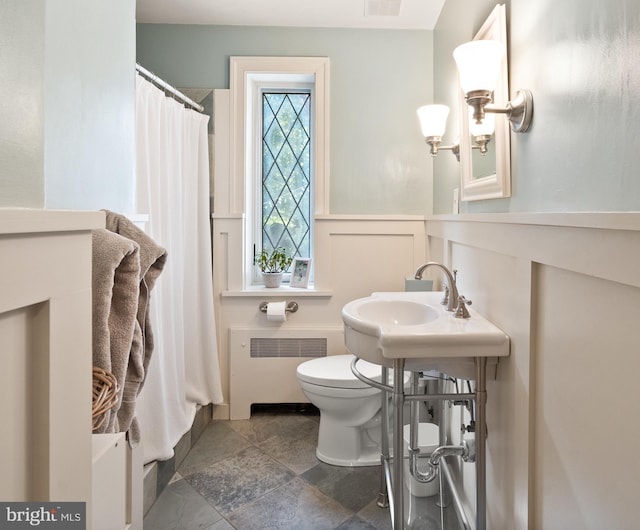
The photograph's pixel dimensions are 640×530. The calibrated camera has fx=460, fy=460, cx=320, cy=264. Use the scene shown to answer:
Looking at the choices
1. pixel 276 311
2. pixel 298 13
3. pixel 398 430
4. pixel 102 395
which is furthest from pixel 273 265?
pixel 102 395

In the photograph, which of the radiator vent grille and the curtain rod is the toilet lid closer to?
the radiator vent grille

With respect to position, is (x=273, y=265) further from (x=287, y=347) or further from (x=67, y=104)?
(x=67, y=104)

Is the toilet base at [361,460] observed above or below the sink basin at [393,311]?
below

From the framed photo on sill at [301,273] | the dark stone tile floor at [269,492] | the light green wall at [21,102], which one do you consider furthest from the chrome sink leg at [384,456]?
the light green wall at [21,102]

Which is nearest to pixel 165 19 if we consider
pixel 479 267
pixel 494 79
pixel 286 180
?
pixel 286 180

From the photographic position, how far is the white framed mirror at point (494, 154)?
1385mm

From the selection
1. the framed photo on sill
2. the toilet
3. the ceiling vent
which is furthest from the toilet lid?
the ceiling vent

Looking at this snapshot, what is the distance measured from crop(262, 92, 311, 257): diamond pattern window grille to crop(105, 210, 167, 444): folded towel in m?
1.68

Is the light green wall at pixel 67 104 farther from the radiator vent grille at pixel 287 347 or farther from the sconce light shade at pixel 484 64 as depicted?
the radiator vent grille at pixel 287 347

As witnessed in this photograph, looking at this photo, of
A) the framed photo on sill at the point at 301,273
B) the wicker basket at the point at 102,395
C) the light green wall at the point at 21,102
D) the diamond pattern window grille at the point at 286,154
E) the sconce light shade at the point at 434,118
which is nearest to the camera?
the light green wall at the point at 21,102

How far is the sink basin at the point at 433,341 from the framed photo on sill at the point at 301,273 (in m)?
1.13

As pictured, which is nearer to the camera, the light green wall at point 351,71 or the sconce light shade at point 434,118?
the sconce light shade at point 434,118

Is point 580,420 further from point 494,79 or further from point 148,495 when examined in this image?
point 148,495

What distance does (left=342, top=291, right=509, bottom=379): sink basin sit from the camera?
4.16ft
